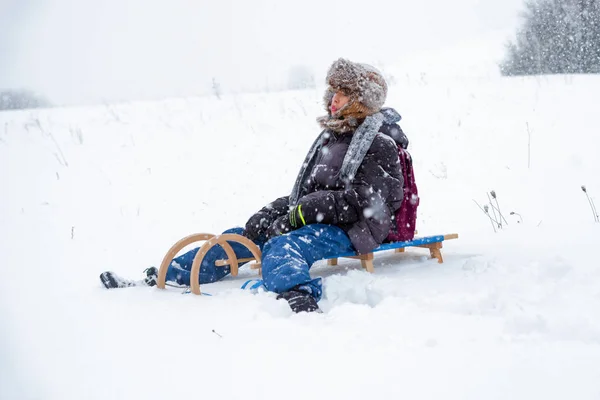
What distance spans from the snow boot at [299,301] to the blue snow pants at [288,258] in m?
0.04

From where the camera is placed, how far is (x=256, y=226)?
377 cm

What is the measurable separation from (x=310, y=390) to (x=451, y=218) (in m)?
4.15

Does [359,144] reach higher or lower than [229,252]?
higher

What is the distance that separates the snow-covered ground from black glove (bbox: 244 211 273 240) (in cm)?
34

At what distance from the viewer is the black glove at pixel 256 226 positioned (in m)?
3.77

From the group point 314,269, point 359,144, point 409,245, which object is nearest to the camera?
point 359,144

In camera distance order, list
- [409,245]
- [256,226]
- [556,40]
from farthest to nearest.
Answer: [556,40] < [256,226] < [409,245]

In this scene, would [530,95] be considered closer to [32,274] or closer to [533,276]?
[533,276]

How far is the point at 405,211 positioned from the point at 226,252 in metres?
1.27

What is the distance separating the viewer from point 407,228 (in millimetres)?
3715

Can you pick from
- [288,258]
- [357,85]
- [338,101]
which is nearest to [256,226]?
[288,258]

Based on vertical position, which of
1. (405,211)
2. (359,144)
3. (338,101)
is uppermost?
(338,101)

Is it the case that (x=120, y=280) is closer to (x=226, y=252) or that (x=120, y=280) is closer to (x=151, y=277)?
(x=151, y=277)

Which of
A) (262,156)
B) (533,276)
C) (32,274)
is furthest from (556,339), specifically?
(262,156)
